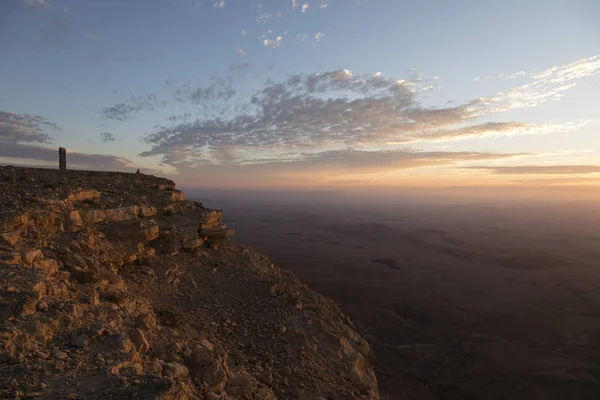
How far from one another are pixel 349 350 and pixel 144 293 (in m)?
7.84

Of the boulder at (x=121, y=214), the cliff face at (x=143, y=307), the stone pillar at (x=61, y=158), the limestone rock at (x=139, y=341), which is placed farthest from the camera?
the stone pillar at (x=61, y=158)

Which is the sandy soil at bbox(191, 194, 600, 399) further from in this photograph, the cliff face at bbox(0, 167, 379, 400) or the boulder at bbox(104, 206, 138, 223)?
the boulder at bbox(104, 206, 138, 223)

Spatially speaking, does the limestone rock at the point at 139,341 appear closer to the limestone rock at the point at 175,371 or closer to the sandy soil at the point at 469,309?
the limestone rock at the point at 175,371

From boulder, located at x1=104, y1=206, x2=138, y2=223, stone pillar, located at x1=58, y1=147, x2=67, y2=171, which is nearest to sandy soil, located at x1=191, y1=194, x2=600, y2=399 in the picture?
boulder, located at x1=104, y1=206, x2=138, y2=223

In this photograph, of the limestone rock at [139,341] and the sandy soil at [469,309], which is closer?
the limestone rock at [139,341]

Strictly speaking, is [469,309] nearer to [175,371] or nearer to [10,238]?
[175,371]

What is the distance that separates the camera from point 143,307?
733 centimetres

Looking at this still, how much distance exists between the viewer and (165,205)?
44.1ft

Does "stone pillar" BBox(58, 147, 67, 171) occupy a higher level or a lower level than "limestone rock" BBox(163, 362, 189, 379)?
higher

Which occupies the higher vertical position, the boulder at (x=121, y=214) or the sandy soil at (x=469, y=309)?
the boulder at (x=121, y=214)

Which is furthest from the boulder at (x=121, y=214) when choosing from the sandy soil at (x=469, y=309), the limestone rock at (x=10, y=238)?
the sandy soil at (x=469, y=309)

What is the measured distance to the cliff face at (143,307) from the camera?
4.13m

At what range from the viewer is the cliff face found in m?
4.13

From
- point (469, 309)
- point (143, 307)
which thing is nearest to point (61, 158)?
point (143, 307)
